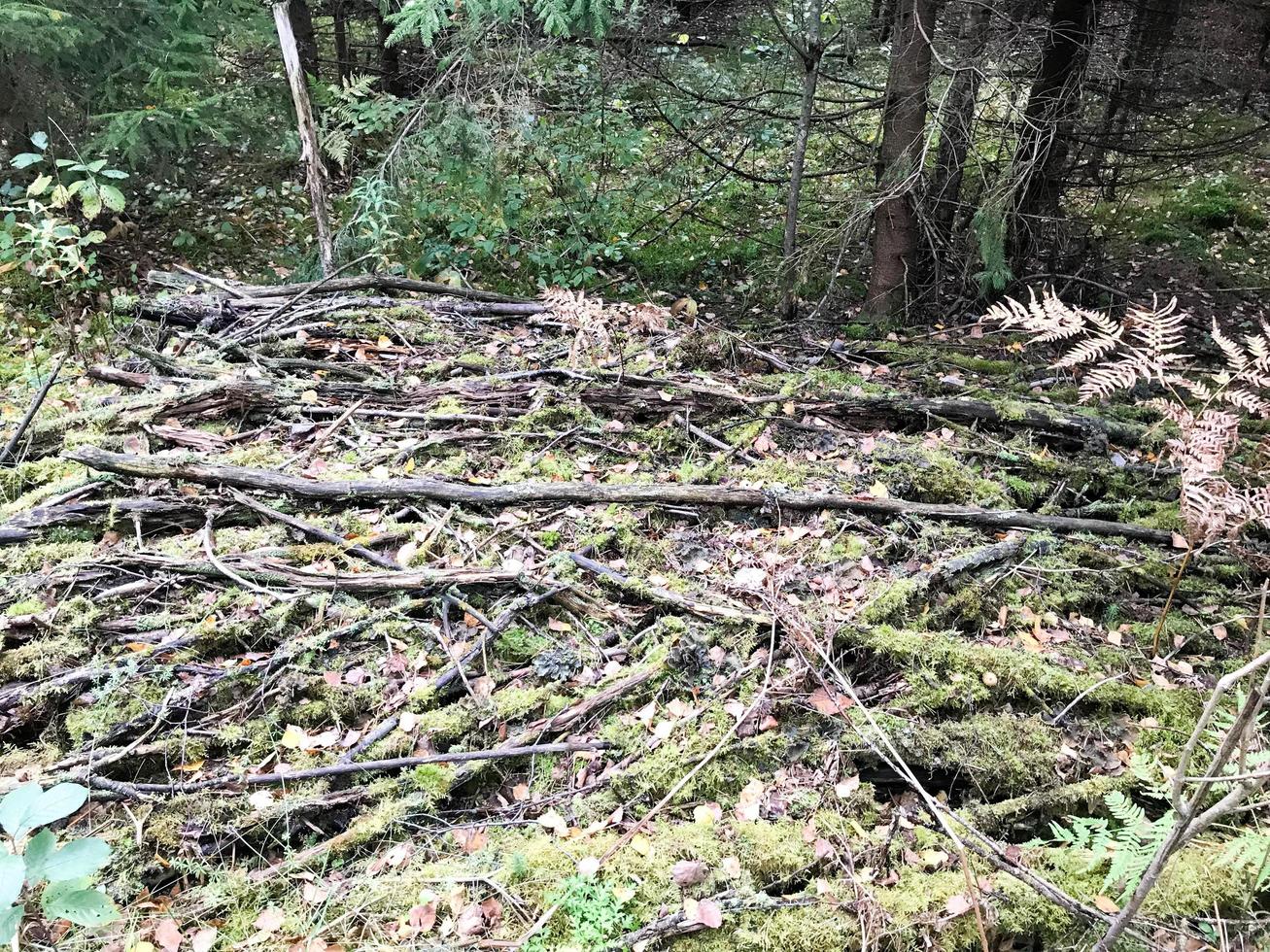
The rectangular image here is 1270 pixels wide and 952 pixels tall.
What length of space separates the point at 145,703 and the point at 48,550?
3.48 ft

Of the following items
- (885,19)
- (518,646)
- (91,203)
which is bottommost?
(518,646)

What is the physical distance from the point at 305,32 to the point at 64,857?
33.3 ft

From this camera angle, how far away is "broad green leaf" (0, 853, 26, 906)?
5.26ft

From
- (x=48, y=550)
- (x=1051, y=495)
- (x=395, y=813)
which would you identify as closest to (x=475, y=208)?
(x=48, y=550)

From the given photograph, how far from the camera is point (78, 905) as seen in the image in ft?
5.92

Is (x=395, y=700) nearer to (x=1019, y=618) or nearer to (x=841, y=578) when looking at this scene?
(x=841, y=578)

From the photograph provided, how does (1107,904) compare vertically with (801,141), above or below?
below

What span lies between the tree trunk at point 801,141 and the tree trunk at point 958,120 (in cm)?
105

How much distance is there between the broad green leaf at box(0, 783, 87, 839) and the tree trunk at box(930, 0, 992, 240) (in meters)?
6.04

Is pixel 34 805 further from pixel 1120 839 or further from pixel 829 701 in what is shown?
pixel 1120 839

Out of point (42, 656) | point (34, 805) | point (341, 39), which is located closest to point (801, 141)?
point (42, 656)

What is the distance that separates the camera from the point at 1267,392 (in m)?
6.07

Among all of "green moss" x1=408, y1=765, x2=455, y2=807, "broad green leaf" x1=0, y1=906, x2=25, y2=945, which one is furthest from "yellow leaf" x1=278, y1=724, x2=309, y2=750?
"broad green leaf" x1=0, y1=906, x2=25, y2=945

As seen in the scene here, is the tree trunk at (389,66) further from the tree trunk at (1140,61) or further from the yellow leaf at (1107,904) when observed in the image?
the yellow leaf at (1107,904)
